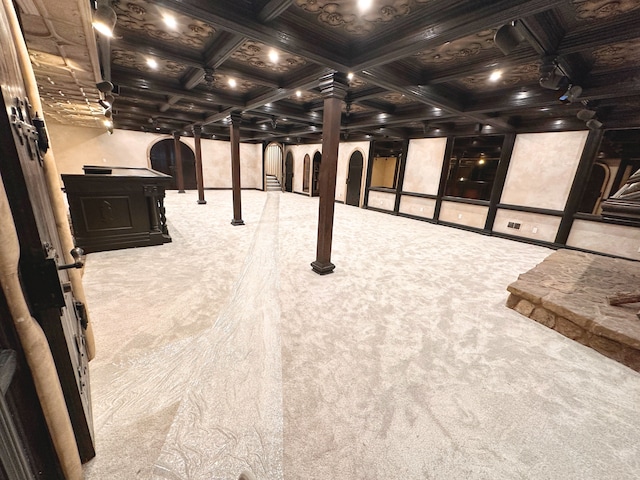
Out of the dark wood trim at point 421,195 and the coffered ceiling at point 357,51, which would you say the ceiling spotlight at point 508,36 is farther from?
the dark wood trim at point 421,195

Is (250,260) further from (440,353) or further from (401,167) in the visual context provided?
(401,167)

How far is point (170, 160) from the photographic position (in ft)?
37.2

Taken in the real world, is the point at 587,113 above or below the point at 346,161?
above

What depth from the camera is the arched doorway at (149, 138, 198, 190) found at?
1098 centimetres

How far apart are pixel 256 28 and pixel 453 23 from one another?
1.64 meters

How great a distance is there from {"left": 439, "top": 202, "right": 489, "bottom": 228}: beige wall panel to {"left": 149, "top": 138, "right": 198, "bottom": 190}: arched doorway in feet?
34.4

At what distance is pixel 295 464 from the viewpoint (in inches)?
49.4

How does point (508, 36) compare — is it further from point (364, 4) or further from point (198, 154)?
point (198, 154)

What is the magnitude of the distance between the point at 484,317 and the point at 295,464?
2378mm

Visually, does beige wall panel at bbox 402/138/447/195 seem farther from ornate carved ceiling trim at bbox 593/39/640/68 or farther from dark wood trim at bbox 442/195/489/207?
ornate carved ceiling trim at bbox 593/39/640/68

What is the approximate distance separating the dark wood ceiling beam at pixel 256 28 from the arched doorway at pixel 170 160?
9.99 m

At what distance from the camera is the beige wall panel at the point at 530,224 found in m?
5.61

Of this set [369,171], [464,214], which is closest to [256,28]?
[464,214]

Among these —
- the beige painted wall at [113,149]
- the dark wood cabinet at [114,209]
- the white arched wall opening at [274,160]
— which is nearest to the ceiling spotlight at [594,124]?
the dark wood cabinet at [114,209]
